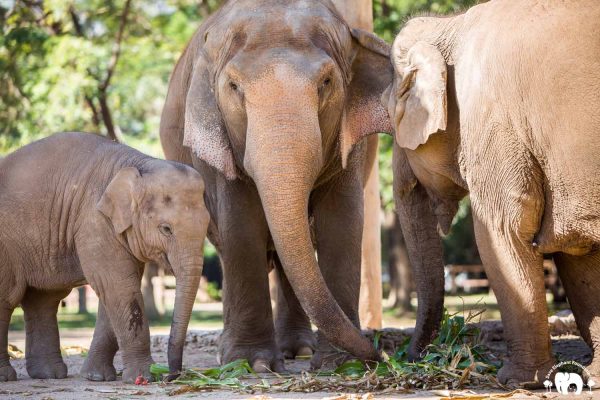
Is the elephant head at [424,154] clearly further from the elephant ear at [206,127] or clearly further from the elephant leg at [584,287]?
the elephant ear at [206,127]

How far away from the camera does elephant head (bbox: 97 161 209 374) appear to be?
6762mm

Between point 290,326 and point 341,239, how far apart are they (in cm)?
203

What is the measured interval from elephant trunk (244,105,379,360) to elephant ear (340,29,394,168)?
2.69 ft

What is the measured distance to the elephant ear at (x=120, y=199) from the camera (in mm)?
7004

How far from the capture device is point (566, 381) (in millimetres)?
5895

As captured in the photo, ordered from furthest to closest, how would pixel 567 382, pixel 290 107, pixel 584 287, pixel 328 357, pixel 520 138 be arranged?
1. pixel 328 357
2. pixel 584 287
3. pixel 290 107
4. pixel 520 138
5. pixel 567 382

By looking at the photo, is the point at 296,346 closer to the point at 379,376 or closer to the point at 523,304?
the point at 379,376

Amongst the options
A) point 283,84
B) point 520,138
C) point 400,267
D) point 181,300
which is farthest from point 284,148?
point 400,267

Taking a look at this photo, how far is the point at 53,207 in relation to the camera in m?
7.48

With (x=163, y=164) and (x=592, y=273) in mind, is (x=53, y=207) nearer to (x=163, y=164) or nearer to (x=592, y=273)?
(x=163, y=164)

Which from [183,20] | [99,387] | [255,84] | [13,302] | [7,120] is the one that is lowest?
[99,387]

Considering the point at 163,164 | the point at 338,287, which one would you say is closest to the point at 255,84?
the point at 163,164

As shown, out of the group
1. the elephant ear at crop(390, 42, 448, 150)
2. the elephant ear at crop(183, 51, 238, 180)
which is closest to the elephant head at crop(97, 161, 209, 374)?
the elephant ear at crop(183, 51, 238, 180)

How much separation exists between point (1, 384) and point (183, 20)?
1519 centimetres
